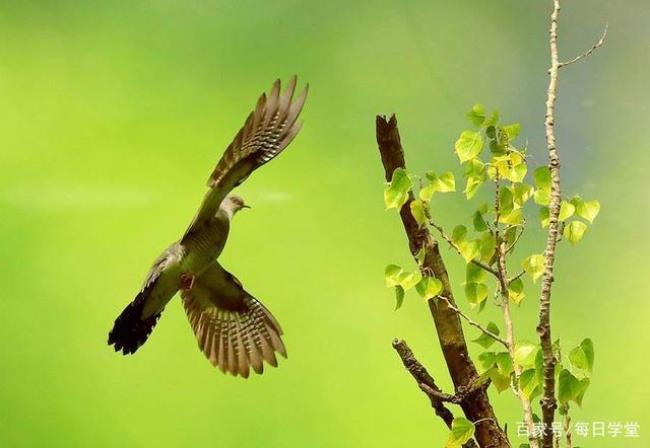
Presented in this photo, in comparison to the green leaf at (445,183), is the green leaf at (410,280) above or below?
below

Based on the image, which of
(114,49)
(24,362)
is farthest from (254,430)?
(114,49)

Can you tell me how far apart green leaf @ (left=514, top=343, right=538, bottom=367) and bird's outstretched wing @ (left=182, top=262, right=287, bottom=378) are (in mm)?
598

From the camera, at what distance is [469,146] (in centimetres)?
152

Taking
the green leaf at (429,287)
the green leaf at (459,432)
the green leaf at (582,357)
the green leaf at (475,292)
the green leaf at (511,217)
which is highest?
the green leaf at (511,217)

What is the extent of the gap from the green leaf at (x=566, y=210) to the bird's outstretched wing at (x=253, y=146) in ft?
2.00

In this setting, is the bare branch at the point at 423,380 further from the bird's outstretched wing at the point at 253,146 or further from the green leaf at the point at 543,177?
the bird's outstretched wing at the point at 253,146

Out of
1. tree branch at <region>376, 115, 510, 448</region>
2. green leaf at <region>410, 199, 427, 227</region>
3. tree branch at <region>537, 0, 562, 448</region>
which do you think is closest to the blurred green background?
tree branch at <region>376, 115, 510, 448</region>

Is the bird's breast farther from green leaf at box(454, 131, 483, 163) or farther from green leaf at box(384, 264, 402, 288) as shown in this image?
green leaf at box(454, 131, 483, 163)

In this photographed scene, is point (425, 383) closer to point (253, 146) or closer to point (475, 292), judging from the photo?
point (475, 292)

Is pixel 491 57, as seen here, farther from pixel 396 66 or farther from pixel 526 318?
pixel 526 318

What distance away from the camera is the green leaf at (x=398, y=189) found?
60.4 inches

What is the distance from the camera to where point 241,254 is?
1.87 meters

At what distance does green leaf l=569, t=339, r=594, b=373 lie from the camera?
53.0 inches

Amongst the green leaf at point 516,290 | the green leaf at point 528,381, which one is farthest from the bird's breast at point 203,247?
the green leaf at point 528,381
